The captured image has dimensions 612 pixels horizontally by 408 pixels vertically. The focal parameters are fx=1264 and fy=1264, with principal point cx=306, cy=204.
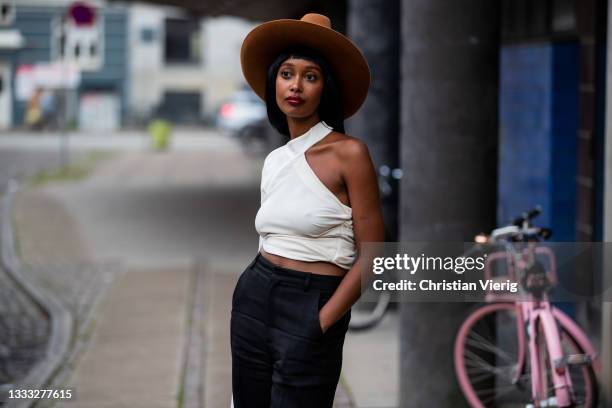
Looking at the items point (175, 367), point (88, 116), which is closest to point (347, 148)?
point (175, 367)

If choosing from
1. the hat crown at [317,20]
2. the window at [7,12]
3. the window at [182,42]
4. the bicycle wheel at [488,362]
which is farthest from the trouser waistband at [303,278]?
the window at [182,42]

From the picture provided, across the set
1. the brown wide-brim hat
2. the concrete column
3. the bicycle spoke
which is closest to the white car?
the bicycle spoke

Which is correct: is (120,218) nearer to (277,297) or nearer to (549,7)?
(549,7)

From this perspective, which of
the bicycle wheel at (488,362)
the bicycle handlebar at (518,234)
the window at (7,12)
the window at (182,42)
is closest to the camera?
the bicycle handlebar at (518,234)

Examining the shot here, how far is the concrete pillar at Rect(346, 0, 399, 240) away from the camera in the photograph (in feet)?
32.2

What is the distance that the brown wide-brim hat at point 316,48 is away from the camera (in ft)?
12.9

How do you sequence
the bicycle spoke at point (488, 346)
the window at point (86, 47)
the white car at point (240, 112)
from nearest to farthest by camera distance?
the bicycle spoke at point (488, 346), the white car at point (240, 112), the window at point (86, 47)

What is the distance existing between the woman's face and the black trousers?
484 mm

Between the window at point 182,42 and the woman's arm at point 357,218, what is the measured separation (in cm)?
4594

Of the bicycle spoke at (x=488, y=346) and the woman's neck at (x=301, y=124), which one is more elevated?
the woman's neck at (x=301, y=124)

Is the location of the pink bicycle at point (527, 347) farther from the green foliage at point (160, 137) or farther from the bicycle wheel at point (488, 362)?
the green foliage at point (160, 137)

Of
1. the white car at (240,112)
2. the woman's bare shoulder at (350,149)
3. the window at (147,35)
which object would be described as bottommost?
the woman's bare shoulder at (350,149)

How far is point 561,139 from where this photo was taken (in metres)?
9.09

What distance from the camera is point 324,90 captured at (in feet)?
13.2
